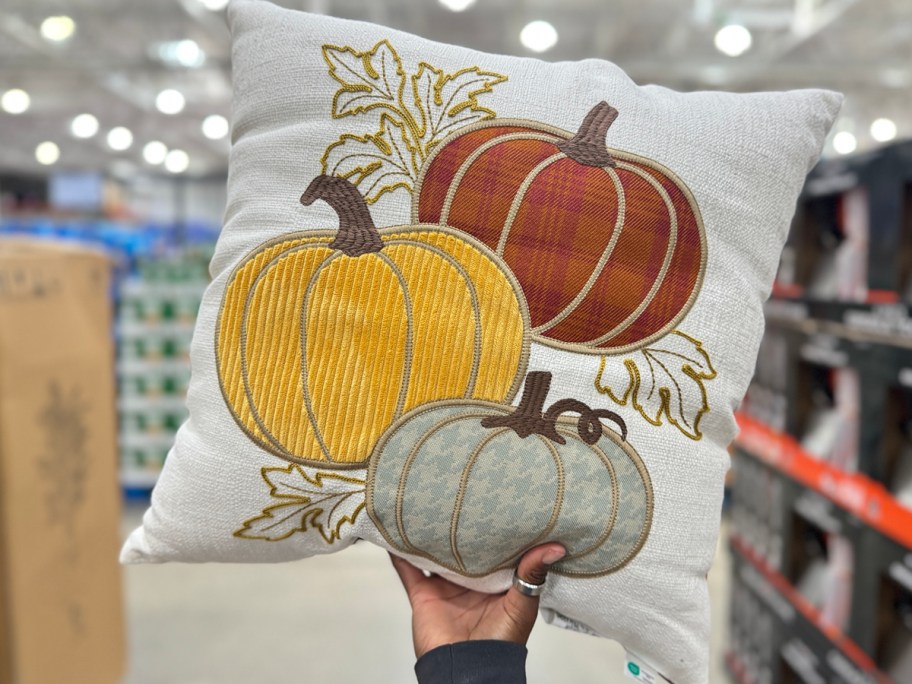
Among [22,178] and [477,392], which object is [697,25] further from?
[22,178]

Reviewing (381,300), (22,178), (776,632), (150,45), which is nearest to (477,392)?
(381,300)

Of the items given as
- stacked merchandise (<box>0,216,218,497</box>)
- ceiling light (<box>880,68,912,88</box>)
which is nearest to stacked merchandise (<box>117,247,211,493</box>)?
stacked merchandise (<box>0,216,218,497</box>)

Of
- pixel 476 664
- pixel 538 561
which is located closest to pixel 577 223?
pixel 538 561

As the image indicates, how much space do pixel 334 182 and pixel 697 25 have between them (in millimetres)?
5481

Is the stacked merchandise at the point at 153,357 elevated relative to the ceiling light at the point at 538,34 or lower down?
lower down

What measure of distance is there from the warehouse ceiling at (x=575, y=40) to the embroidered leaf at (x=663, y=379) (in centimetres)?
408

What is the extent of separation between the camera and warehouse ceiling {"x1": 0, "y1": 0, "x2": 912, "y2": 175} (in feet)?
16.3

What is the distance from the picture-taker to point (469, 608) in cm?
86

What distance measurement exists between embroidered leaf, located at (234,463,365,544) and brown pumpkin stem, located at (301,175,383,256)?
23cm

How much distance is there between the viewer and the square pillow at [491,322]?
0.72m

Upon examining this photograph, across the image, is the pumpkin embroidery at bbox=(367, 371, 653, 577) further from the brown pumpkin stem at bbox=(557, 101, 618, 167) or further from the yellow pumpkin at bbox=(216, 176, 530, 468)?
the brown pumpkin stem at bbox=(557, 101, 618, 167)

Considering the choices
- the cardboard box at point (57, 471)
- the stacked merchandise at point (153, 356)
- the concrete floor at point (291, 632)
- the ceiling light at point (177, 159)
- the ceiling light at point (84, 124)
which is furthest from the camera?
→ the ceiling light at point (177, 159)

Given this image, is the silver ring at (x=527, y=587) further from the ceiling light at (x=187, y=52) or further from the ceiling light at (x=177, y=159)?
the ceiling light at (x=177, y=159)

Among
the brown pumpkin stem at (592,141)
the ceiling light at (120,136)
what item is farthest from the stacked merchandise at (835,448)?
the ceiling light at (120,136)
